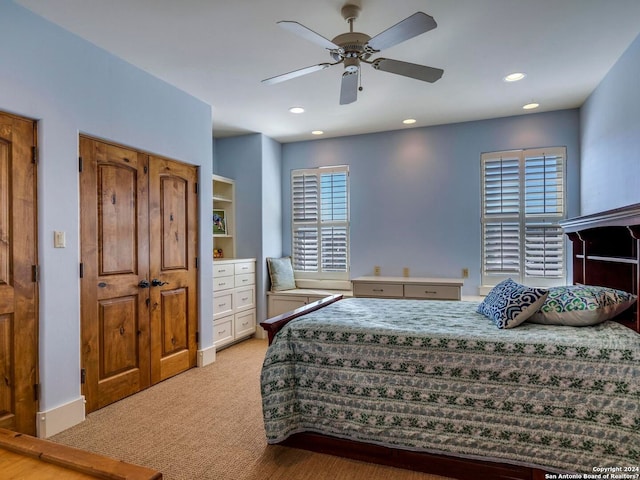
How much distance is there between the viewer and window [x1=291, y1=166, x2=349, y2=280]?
A: 534 cm

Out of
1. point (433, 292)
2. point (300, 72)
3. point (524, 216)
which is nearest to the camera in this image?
point (300, 72)

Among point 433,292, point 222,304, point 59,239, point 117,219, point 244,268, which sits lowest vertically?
point 222,304

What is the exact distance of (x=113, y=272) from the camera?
10.0 feet

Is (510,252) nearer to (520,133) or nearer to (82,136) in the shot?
(520,133)

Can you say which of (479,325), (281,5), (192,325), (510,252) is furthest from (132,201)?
(510,252)

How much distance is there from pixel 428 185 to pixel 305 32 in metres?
3.14

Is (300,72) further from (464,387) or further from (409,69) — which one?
(464,387)

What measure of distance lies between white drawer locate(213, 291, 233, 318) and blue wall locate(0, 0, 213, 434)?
1705 millimetres

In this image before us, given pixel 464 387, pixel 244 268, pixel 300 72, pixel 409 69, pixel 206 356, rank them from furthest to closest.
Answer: pixel 244 268 < pixel 206 356 < pixel 300 72 < pixel 409 69 < pixel 464 387

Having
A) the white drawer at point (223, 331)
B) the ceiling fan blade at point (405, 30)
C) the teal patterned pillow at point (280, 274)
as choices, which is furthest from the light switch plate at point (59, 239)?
the teal patterned pillow at point (280, 274)

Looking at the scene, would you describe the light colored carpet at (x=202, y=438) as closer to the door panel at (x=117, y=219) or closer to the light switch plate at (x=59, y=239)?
the door panel at (x=117, y=219)

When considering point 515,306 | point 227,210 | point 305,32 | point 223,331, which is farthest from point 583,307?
point 227,210

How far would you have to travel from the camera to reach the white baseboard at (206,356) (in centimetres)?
392

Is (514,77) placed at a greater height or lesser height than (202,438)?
greater
